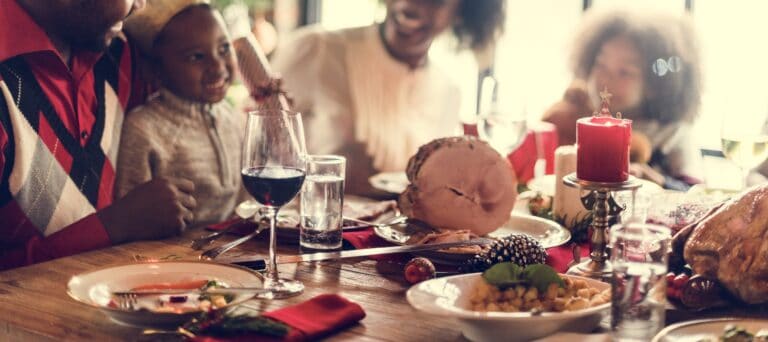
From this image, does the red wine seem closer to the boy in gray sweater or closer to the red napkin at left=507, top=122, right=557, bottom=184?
the boy in gray sweater

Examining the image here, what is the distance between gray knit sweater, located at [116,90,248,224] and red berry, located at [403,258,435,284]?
0.81m

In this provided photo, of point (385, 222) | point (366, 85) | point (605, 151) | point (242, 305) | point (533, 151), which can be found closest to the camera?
point (242, 305)

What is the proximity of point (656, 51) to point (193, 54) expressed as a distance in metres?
→ 1.76

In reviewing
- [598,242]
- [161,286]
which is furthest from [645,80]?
[161,286]

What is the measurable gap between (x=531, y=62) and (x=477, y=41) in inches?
52.8

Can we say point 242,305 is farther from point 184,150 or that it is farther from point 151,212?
point 184,150

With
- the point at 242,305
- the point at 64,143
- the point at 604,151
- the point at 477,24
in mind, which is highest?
the point at 477,24

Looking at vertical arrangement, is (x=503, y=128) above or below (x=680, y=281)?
above

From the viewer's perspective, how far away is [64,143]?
7.27 ft

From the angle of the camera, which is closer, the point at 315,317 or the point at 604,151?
the point at 315,317

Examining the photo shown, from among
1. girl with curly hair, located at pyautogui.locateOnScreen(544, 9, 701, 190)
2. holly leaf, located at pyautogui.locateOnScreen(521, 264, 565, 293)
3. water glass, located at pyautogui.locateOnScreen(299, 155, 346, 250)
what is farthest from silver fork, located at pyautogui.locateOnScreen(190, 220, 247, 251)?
girl with curly hair, located at pyautogui.locateOnScreen(544, 9, 701, 190)

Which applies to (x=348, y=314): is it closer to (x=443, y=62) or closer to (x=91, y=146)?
(x=91, y=146)

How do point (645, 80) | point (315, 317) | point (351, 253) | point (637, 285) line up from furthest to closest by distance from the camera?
point (645, 80) < point (351, 253) < point (315, 317) < point (637, 285)

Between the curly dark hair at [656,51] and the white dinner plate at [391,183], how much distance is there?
1.25m
